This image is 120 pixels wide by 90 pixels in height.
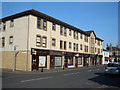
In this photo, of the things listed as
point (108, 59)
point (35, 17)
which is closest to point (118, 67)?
point (35, 17)

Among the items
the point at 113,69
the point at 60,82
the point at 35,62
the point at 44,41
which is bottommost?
the point at 60,82

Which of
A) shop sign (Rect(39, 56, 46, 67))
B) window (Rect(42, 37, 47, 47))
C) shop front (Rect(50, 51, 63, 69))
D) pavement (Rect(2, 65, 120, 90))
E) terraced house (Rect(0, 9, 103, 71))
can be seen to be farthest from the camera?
shop front (Rect(50, 51, 63, 69))

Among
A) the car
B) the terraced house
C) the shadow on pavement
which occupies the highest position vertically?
the terraced house

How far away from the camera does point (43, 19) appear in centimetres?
2488

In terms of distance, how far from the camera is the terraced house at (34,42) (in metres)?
22.4

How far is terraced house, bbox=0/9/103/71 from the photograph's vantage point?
22.4 metres

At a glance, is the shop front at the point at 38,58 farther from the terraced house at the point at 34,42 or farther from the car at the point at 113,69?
the car at the point at 113,69

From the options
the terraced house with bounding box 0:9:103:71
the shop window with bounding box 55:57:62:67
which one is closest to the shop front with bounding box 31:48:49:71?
the terraced house with bounding box 0:9:103:71

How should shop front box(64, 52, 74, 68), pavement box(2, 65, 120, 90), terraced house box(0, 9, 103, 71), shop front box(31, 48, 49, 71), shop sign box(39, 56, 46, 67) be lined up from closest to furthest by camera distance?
pavement box(2, 65, 120, 90) → terraced house box(0, 9, 103, 71) → shop front box(31, 48, 49, 71) → shop sign box(39, 56, 46, 67) → shop front box(64, 52, 74, 68)

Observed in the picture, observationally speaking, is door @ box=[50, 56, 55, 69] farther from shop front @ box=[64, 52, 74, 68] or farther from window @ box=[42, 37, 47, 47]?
shop front @ box=[64, 52, 74, 68]

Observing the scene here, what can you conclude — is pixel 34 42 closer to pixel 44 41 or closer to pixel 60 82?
pixel 44 41

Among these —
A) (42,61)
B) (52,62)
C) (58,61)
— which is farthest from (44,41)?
(58,61)

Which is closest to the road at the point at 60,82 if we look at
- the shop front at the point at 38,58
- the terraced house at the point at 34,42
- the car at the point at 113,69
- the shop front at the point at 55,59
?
the car at the point at 113,69

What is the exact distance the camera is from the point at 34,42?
22781 mm
